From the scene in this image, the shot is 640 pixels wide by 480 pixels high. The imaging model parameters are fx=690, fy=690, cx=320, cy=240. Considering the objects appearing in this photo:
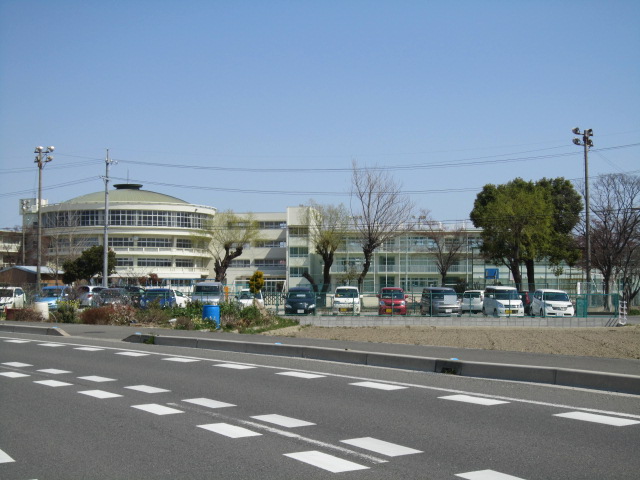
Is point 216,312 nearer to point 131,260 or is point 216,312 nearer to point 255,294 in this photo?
point 255,294

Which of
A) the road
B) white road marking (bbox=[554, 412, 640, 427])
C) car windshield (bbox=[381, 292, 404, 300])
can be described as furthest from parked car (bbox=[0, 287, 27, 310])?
white road marking (bbox=[554, 412, 640, 427])

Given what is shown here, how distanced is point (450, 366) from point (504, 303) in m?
25.5

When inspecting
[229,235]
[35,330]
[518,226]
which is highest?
[229,235]

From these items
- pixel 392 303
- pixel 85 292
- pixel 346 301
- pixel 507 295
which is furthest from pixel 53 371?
pixel 85 292

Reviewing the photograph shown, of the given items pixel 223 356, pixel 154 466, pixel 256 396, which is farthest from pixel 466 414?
pixel 223 356

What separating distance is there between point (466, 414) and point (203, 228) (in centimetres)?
7964

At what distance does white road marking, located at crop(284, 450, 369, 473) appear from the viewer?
6.65 meters

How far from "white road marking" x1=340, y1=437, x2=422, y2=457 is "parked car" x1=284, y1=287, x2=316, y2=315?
29.4 m

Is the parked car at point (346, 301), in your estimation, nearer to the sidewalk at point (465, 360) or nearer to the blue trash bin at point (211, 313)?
the blue trash bin at point (211, 313)

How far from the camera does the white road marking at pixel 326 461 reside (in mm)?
6648

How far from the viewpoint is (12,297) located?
1665 inches

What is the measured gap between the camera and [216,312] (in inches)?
1041

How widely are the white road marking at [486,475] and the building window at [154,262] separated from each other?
270 ft

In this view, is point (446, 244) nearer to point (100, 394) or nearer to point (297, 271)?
point (297, 271)
